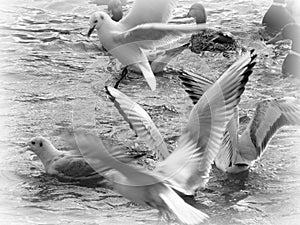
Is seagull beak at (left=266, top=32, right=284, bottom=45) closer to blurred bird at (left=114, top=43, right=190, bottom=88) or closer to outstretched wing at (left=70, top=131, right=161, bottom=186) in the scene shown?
blurred bird at (left=114, top=43, right=190, bottom=88)

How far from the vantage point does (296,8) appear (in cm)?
1338

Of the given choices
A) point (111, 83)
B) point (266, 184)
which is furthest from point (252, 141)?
point (111, 83)

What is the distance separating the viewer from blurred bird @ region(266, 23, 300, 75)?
34.2 ft

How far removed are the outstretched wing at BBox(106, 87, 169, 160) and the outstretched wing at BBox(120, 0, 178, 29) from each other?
2.19 m

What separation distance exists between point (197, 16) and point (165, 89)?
2.77m

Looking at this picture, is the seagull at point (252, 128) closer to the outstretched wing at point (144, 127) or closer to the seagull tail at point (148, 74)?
the outstretched wing at point (144, 127)

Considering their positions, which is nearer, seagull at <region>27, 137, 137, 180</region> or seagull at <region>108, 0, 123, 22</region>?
seagull at <region>27, 137, 137, 180</region>

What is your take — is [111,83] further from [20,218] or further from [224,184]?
[20,218]

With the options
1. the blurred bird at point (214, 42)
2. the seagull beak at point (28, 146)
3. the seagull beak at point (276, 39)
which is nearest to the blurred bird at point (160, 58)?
the blurred bird at point (214, 42)

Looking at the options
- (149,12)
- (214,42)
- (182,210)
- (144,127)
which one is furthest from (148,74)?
(182,210)

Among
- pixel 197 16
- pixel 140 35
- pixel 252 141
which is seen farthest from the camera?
pixel 197 16

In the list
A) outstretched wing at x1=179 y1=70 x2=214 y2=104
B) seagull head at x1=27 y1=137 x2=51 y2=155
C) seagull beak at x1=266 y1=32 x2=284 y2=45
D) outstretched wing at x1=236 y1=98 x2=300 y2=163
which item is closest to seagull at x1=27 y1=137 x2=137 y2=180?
seagull head at x1=27 y1=137 x2=51 y2=155

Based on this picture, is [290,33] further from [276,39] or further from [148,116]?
[148,116]

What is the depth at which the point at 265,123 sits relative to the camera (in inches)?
293
